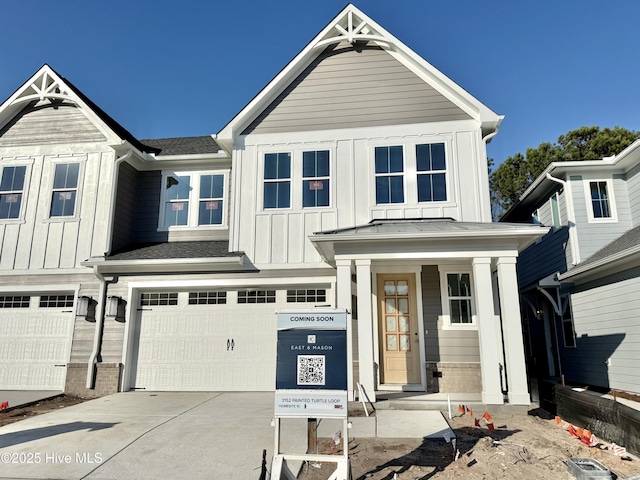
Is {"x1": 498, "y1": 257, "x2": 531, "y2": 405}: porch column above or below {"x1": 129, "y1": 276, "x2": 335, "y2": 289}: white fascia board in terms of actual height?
below

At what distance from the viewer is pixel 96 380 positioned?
902 cm

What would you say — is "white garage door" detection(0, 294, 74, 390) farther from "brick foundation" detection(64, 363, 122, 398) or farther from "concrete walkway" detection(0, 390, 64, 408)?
"brick foundation" detection(64, 363, 122, 398)

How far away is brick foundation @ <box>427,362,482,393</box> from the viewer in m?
8.10

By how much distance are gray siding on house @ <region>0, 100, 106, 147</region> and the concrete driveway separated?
6.45 metres

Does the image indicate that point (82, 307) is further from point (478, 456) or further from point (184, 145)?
point (478, 456)

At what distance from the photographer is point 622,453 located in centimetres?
525

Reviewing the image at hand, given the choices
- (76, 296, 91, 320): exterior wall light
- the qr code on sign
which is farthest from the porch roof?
(76, 296, 91, 320): exterior wall light

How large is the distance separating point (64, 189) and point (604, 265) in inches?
472

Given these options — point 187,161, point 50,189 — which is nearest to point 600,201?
point 187,161

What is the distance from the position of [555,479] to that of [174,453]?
409 centimetres

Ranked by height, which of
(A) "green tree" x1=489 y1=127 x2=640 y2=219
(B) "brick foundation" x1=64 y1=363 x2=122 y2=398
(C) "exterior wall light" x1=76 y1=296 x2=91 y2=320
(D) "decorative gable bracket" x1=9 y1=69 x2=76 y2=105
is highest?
(A) "green tree" x1=489 y1=127 x2=640 y2=219

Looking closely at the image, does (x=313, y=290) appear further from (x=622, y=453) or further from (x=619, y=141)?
(x=619, y=141)

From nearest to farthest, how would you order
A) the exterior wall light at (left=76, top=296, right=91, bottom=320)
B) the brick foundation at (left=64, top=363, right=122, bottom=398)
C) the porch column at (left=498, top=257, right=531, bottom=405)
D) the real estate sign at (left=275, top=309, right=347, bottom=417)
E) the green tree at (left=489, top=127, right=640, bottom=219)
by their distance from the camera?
the real estate sign at (left=275, top=309, right=347, bottom=417) < the porch column at (left=498, top=257, right=531, bottom=405) < the brick foundation at (left=64, top=363, right=122, bottom=398) < the exterior wall light at (left=76, top=296, right=91, bottom=320) < the green tree at (left=489, top=127, right=640, bottom=219)

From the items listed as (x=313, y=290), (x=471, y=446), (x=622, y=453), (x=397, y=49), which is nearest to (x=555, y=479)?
(x=471, y=446)
